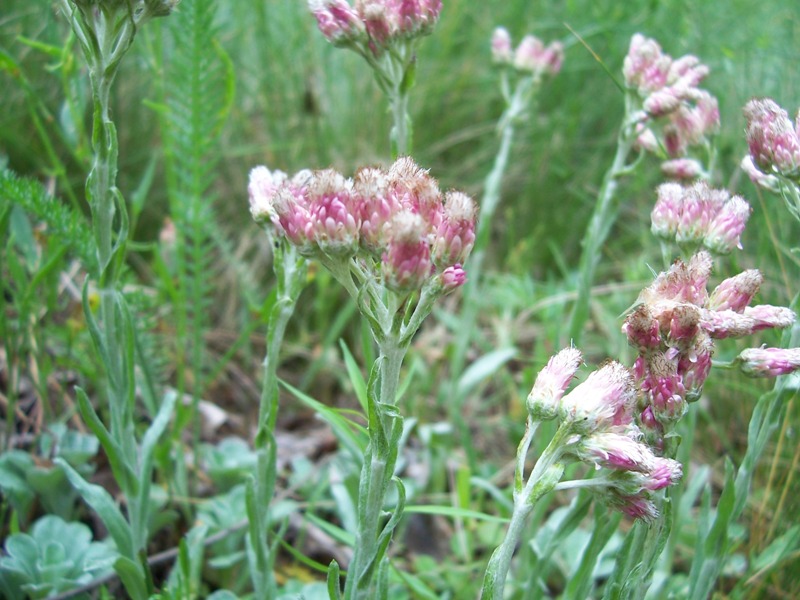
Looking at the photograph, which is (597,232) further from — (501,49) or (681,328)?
(501,49)

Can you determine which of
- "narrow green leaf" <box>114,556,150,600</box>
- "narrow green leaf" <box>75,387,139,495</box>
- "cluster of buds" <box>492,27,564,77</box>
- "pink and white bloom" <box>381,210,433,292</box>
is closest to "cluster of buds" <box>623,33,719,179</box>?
"cluster of buds" <box>492,27,564,77</box>

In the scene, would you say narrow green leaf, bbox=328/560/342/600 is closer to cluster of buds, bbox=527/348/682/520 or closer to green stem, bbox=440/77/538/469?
cluster of buds, bbox=527/348/682/520

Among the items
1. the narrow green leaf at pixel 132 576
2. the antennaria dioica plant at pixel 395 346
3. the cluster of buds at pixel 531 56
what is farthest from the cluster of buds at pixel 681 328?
the cluster of buds at pixel 531 56

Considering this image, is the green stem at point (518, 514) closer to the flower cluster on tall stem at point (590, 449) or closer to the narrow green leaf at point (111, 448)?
the flower cluster on tall stem at point (590, 449)

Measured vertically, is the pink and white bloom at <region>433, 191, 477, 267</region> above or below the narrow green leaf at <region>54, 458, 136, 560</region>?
above

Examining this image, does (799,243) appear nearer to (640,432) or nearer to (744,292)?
(744,292)

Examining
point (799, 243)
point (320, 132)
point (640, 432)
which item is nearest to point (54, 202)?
point (640, 432)

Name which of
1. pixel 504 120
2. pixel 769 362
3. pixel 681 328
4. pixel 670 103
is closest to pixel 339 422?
pixel 681 328
